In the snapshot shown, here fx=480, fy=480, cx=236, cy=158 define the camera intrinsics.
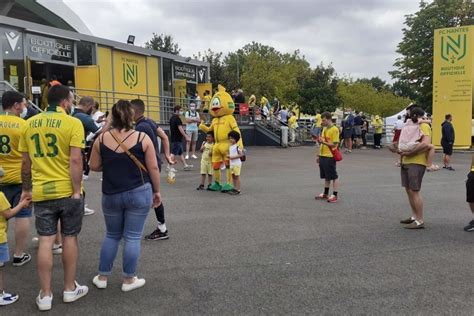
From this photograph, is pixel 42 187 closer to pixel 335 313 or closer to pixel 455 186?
pixel 335 313

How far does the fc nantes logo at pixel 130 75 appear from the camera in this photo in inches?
834

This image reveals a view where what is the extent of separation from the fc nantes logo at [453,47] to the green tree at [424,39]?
449 inches

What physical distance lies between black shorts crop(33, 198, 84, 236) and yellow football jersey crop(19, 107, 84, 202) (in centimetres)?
6

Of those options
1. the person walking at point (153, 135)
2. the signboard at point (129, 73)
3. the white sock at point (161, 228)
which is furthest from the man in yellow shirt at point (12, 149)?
the signboard at point (129, 73)

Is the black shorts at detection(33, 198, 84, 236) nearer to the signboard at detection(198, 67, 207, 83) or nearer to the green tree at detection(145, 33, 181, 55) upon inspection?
the signboard at detection(198, 67, 207, 83)

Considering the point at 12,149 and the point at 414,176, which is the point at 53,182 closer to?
the point at 12,149

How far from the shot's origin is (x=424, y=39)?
34594mm

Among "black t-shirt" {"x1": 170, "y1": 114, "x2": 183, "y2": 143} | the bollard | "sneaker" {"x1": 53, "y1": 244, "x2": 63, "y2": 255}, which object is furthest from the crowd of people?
the bollard

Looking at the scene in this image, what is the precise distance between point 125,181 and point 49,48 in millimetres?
14853

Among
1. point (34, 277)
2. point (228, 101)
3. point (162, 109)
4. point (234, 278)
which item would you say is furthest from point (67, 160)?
point (162, 109)

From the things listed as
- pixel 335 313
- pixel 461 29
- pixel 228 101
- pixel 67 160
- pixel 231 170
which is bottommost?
Answer: pixel 335 313

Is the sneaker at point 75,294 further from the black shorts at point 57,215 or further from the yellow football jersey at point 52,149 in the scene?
the yellow football jersey at point 52,149

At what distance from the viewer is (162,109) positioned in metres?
22.6

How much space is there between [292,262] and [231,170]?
15.9ft
